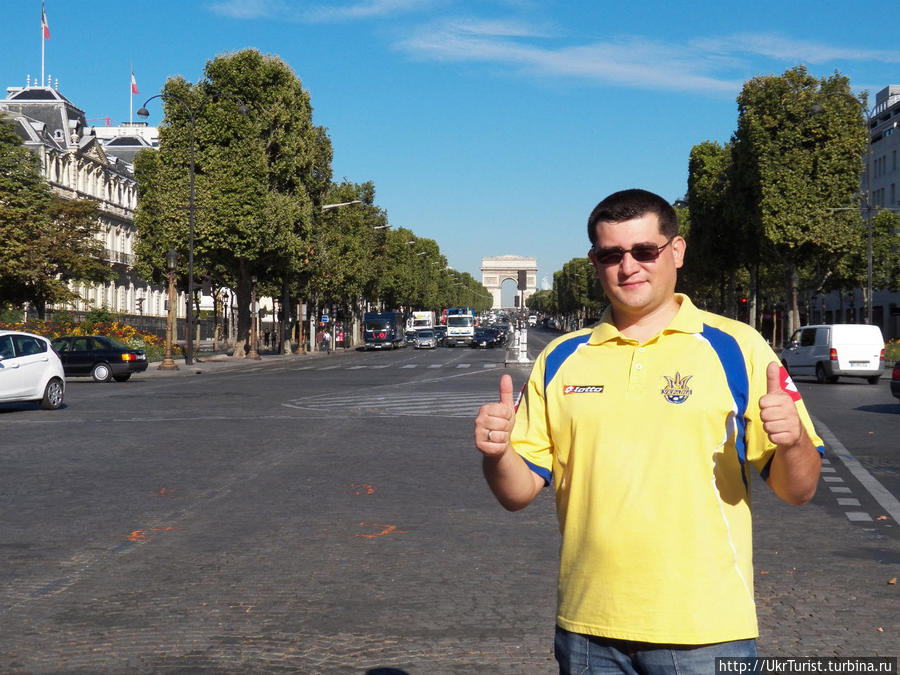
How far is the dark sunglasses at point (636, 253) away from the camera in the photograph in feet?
10.1

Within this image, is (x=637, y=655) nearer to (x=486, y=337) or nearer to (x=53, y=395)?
(x=53, y=395)

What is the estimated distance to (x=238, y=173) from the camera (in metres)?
53.5

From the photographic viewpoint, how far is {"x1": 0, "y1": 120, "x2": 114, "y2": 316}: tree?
50.7 meters

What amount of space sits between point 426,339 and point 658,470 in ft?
279

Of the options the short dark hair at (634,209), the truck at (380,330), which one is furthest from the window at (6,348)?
the truck at (380,330)

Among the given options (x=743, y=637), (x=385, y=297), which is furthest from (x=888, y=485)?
(x=385, y=297)

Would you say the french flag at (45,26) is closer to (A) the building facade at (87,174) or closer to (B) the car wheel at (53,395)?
(A) the building facade at (87,174)

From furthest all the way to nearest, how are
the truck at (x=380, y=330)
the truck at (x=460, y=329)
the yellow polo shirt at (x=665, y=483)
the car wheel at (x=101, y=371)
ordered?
the truck at (x=460, y=329), the truck at (x=380, y=330), the car wheel at (x=101, y=371), the yellow polo shirt at (x=665, y=483)

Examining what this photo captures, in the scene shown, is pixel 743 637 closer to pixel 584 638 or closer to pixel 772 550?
pixel 584 638

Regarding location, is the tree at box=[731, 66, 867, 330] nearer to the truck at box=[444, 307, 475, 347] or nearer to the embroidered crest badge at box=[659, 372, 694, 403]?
the truck at box=[444, 307, 475, 347]

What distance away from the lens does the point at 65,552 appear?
8.21m

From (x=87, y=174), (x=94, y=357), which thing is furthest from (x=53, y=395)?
(x=87, y=174)

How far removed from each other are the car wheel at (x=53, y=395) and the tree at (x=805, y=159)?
3462cm

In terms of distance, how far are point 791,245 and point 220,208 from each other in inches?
965
